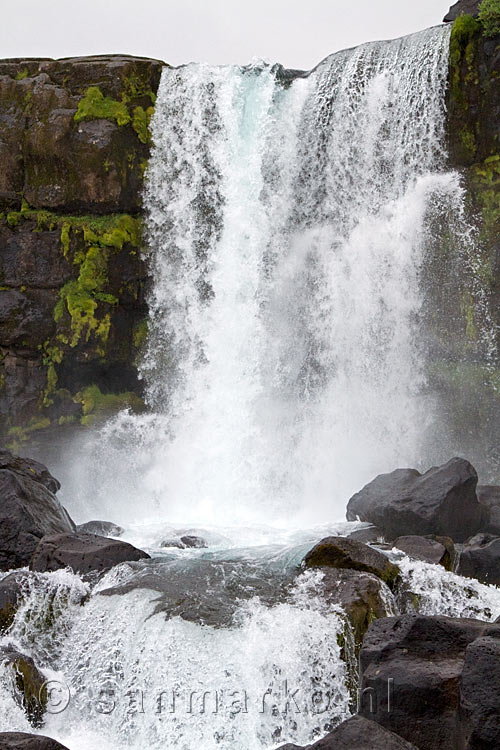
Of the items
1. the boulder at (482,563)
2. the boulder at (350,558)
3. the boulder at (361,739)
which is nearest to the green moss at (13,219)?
the boulder at (350,558)

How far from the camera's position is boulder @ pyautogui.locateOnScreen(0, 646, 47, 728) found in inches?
301

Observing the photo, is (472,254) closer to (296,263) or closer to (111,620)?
(296,263)

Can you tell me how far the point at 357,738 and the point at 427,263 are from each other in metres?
13.8

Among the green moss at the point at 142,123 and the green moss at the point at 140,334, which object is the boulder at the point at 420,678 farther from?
the green moss at the point at 142,123

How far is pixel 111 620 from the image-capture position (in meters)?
8.52

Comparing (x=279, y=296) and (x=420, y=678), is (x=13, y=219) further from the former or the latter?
(x=420, y=678)

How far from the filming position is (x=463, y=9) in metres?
19.0

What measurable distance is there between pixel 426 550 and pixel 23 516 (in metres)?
5.27

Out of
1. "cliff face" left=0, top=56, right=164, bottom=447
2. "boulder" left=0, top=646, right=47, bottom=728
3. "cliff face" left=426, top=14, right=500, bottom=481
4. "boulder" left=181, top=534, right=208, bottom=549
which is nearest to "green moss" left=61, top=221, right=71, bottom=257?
"cliff face" left=0, top=56, right=164, bottom=447

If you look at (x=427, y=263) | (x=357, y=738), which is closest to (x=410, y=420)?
(x=427, y=263)

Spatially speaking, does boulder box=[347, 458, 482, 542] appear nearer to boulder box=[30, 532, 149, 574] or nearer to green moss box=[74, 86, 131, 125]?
boulder box=[30, 532, 149, 574]

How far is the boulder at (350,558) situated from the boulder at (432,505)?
10.2 ft

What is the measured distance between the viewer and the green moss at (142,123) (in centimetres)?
2011

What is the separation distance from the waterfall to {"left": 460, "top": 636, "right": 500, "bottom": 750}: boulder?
1032 centimetres
